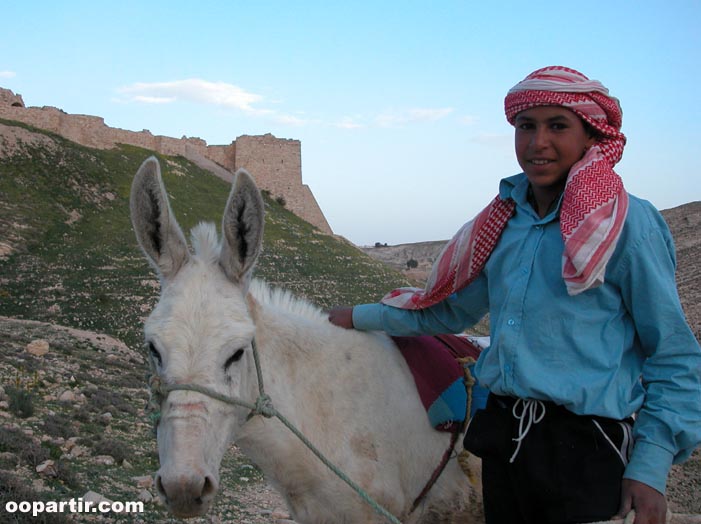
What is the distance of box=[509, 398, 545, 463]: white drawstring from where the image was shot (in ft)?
6.78

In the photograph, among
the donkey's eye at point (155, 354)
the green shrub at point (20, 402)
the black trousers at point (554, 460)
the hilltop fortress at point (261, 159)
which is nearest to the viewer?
the black trousers at point (554, 460)

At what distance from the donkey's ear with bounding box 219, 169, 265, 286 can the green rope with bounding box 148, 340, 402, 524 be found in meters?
0.30

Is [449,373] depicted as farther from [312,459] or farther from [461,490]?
[312,459]

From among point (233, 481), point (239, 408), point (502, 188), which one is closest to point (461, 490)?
point (239, 408)

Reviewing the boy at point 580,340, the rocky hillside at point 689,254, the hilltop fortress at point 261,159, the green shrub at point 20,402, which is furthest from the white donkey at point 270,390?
the hilltop fortress at point 261,159

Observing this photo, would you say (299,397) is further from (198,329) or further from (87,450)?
(87,450)

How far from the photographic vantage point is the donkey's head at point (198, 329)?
191 centimetres

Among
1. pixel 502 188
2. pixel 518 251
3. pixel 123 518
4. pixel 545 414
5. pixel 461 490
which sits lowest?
pixel 123 518

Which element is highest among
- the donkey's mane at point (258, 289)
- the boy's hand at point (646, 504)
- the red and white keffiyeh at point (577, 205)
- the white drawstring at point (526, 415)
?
the red and white keffiyeh at point (577, 205)

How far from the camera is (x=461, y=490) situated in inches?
106

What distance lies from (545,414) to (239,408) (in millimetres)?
1049

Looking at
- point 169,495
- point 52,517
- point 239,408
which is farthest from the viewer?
point 52,517

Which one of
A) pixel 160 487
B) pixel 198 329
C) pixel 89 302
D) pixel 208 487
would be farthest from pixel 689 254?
pixel 160 487

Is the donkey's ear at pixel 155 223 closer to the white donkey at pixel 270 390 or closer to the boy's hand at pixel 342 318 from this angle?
the white donkey at pixel 270 390
